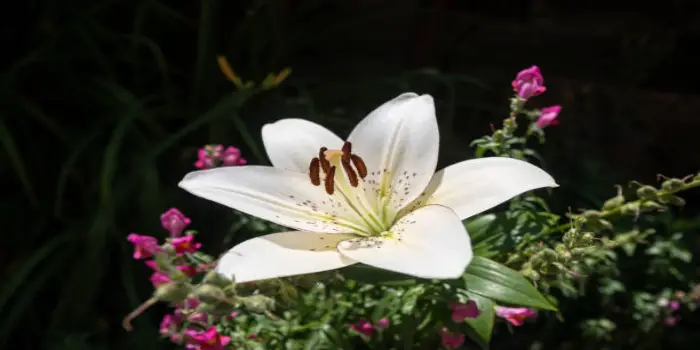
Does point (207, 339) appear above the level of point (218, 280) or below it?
below

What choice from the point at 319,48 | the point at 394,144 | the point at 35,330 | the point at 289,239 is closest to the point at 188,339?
the point at 289,239

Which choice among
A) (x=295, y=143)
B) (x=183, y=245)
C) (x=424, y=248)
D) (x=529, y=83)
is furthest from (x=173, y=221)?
(x=529, y=83)

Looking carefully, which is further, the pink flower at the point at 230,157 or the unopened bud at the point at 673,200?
the pink flower at the point at 230,157

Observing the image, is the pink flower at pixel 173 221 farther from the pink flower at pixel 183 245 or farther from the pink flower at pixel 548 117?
the pink flower at pixel 548 117

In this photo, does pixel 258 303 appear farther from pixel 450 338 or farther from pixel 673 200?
pixel 673 200

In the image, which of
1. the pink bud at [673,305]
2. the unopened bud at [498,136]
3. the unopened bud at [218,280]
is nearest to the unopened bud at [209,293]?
the unopened bud at [218,280]

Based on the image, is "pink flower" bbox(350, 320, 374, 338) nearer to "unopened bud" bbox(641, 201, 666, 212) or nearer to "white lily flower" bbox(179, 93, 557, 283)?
"white lily flower" bbox(179, 93, 557, 283)

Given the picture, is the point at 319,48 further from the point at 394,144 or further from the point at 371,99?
the point at 394,144
